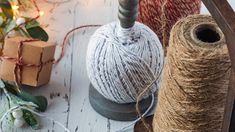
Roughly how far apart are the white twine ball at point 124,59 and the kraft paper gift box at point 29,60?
0.30ft

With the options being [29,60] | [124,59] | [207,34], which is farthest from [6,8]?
[207,34]

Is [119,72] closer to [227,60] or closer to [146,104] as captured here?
[146,104]

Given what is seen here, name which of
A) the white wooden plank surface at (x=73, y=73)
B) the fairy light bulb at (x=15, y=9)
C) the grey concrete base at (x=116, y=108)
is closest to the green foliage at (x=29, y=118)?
the white wooden plank surface at (x=73, y=73)

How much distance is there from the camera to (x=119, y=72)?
3.70 feet

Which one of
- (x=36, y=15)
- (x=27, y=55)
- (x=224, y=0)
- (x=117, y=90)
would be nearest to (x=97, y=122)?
(x=117, y=90)

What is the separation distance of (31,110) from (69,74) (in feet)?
0.46

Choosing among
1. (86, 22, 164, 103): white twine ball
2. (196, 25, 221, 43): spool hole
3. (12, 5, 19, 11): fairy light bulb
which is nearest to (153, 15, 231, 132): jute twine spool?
(196, 25, 221, 43): spool hole

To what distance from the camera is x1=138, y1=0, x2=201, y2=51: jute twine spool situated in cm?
125

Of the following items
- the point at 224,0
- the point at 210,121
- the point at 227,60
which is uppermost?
the point at 224,0

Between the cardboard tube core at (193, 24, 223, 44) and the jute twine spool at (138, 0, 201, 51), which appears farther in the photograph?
the jute twine spool at (138, 0, 201, 51)

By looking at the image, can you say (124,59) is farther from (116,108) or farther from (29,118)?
(29,118)

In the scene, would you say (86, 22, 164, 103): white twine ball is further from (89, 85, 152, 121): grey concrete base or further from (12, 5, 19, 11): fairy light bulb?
(12, 5, 19, 11): fairy light bulb

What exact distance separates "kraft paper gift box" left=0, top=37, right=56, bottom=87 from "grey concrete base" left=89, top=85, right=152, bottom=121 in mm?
125

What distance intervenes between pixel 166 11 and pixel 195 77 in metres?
0.35
